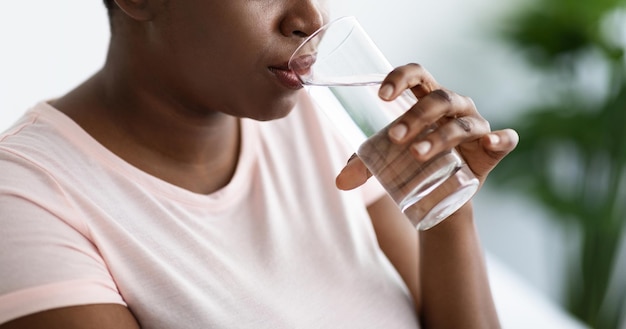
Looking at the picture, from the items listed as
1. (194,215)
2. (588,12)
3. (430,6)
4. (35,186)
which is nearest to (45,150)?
(35,186)

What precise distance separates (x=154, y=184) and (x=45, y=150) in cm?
16

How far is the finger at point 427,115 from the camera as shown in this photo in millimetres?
950

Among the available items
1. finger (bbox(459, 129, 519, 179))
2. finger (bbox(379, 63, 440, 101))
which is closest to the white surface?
finger (bbox(459, 129, 519, 179))

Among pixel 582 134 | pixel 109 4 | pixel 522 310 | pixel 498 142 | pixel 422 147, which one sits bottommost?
pixel 582 134

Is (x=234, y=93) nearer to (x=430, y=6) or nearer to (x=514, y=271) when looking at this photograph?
(x=430, y=6)

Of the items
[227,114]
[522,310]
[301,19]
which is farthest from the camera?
[522,310]

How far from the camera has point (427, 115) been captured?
969 mm

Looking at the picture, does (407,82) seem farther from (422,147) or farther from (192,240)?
(192,240)

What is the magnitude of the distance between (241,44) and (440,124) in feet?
1.01

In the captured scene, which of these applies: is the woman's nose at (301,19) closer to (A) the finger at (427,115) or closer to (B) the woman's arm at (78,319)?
(A) the finger at (427,115)

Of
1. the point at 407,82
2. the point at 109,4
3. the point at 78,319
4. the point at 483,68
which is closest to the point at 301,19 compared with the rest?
the point at 407,82

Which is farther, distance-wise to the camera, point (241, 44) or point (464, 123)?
point (241, 44)

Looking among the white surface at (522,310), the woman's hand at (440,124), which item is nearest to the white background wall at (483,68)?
the white surface at (522,310)

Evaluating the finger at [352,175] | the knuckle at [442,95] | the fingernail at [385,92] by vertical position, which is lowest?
the finger at [352,175]
